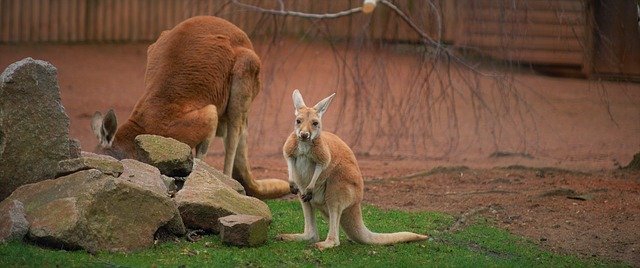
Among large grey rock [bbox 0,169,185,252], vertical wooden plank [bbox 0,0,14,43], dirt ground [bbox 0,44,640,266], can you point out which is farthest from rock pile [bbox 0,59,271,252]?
vertical wooden plank [bbox 0,0,14,43]

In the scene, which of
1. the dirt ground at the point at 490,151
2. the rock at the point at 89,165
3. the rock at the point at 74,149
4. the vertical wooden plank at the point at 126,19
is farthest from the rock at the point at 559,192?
the vertical wooden plank at the point at 126,19

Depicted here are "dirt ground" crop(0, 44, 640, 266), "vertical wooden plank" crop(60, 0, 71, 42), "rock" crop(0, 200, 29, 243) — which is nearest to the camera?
"rock" crop(0, 200, 29, 243)

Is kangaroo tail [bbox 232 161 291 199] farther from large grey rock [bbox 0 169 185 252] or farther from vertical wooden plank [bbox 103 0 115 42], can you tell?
vertical wooden plank [bbox 103 0 115 42]

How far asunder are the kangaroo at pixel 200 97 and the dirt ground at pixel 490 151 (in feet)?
3.16

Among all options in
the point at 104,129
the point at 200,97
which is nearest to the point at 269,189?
the point at 200,97

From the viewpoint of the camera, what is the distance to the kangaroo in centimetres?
959

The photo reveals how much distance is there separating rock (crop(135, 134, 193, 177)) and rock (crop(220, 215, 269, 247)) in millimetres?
1147

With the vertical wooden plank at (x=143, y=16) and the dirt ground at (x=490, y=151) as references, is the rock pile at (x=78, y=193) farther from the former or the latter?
the vertical wooden plank at (x=143, y=16)

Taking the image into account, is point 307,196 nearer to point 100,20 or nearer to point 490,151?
point 490,151

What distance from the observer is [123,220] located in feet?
24.7

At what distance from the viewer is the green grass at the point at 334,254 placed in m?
7.11

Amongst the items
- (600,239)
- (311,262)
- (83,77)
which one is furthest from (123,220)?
(83,77)

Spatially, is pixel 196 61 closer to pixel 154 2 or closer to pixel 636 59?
pixel 154 2

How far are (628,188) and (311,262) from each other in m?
4.87
